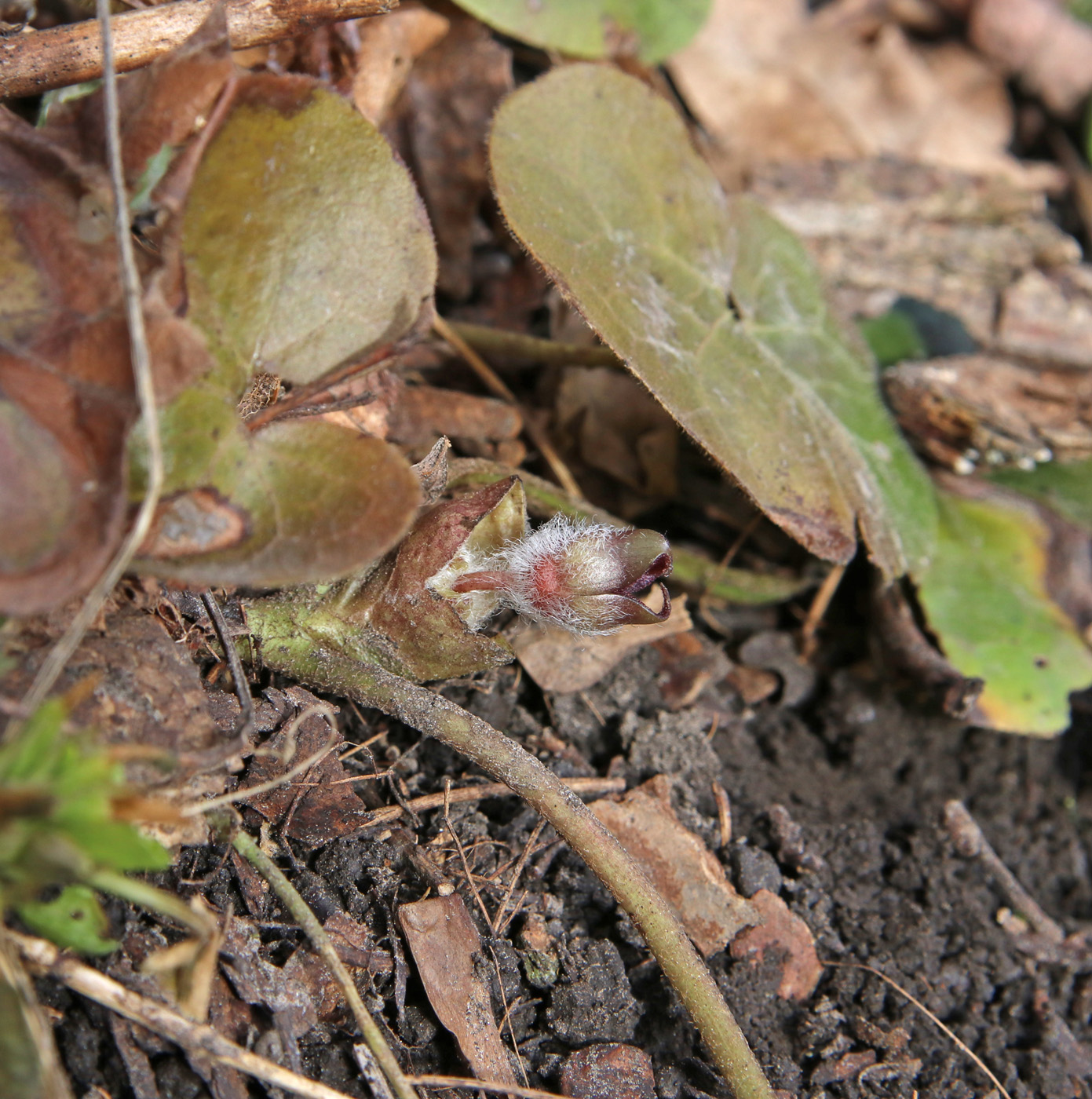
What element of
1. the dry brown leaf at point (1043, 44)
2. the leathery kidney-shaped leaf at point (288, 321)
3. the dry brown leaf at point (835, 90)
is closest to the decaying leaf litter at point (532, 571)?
the leathery kidney-shaped leaf at point (288, 321)

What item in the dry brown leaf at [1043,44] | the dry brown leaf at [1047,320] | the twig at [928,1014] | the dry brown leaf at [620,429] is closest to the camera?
the twig at [928,1014]

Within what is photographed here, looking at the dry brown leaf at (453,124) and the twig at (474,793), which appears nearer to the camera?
the twig at (474,793)

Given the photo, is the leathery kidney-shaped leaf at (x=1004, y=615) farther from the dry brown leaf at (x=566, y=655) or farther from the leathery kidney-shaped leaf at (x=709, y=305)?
the dry brown leaf at (x=566, y=655)

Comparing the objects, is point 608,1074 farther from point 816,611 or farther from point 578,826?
point 816,611

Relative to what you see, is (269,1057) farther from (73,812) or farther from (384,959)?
(73,812)

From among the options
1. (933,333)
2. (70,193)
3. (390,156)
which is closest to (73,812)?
(70,193)
